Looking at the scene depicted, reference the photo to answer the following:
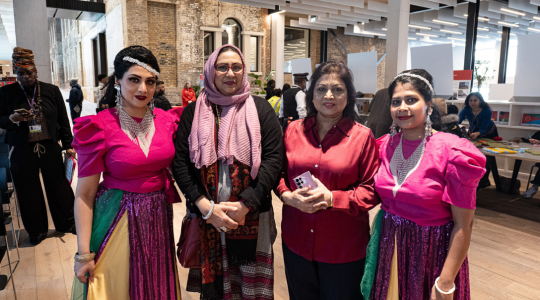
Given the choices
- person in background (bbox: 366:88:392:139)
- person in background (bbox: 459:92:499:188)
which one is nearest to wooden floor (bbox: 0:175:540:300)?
person in background (bbox: 459:92:499:188)

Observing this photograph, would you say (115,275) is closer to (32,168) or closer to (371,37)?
(32,168)

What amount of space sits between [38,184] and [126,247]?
2525 mm

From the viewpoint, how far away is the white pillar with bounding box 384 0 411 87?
275 inches

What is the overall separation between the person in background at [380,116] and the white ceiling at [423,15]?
21.7 feet

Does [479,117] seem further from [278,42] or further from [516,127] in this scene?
[278,42]

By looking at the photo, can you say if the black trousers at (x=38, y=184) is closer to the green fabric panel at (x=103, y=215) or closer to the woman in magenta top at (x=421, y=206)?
the green fabric panel at (x=103, y=215)

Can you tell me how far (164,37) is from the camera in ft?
41.6

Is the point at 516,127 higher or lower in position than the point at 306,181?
lower

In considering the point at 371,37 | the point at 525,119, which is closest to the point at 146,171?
the point at 525,119

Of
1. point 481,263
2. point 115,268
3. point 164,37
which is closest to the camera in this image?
point 115,268

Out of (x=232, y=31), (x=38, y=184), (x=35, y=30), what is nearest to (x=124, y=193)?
(x=38, y=184)

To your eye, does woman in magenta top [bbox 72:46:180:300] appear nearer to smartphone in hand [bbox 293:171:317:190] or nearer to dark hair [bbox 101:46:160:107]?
dark hair [bbox 101:46:160:107]

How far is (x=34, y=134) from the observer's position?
3.28 metres

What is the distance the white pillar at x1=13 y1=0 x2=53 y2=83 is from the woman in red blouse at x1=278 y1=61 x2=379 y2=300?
4488 mm
